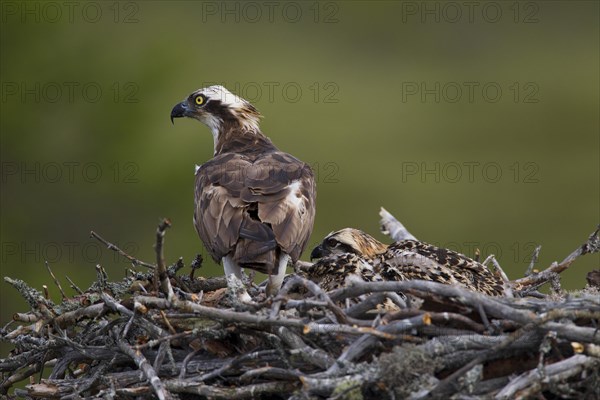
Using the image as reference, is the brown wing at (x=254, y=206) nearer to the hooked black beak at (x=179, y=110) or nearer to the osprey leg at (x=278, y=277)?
the osprey leg at (x=278, y=277)

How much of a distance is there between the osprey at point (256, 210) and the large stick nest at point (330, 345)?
692 millimetres

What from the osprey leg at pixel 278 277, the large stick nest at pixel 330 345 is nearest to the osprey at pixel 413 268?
the osprey leg at pixel 278 277

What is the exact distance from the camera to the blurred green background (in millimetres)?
19219

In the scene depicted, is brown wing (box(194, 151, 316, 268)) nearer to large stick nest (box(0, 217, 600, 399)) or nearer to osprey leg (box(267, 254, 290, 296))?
osprey leg (box(267, 254, 290, 296))

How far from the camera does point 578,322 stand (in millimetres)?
5309

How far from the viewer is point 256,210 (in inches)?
274

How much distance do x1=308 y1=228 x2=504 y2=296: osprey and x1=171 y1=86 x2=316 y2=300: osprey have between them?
26cm

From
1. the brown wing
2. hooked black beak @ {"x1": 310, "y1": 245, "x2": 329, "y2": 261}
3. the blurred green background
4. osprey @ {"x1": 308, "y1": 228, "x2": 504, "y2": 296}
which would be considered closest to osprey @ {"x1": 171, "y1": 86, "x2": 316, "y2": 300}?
the brown wing

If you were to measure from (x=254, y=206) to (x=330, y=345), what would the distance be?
163 cm

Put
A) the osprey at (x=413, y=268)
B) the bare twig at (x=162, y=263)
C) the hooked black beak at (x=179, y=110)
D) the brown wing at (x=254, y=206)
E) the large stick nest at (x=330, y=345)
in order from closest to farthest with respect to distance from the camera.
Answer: the bare twig at (x=162, y=263) → the large stick nest at (x=330, y=345) → the osprey at (x=413, y=268) → the brown wing at (x=254, y=206) → the hooked black beak at (x=179, y=110)

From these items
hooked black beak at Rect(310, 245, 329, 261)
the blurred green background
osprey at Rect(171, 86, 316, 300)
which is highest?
osprey at Rect(171, 86, 316, 300)

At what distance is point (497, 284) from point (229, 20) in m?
25.5

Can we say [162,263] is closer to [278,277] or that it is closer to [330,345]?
[330,345]

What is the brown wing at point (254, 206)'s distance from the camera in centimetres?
677
